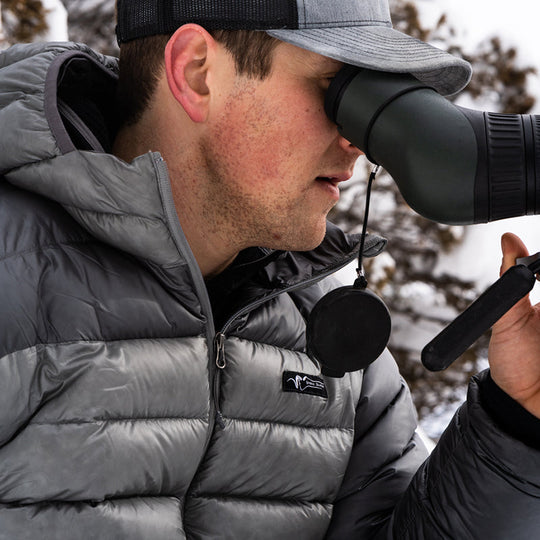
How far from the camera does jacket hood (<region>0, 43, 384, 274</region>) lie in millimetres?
1321

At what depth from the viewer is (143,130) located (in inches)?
62.3

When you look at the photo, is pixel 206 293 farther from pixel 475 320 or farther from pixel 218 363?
pixel 475 320

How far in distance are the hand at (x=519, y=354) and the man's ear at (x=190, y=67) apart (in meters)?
0.68

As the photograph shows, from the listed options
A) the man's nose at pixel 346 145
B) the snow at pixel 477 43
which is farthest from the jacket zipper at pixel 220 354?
the snow at pixel 477 43

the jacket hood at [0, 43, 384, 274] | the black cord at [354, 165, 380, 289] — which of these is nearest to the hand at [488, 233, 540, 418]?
the black cord at [354, 165, 380, 289]

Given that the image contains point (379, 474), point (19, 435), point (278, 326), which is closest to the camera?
point (19, 435)

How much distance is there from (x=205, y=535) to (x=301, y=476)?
→ 240mm

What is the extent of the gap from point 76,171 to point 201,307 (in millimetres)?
332

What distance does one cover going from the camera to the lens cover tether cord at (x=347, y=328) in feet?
4.64

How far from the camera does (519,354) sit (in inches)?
57.4

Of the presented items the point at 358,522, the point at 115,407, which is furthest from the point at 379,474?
the point at 115,407

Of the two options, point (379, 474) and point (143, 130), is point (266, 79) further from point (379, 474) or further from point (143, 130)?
point (379, 474)

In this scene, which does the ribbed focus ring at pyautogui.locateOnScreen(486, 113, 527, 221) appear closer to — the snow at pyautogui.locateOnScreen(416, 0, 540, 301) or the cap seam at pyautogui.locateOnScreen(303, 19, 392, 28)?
the cap seam at pyautogui.locateOnScreen(303, 19, 392, 28)

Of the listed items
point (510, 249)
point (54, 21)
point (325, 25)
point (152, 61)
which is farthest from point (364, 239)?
point (54, 21)
